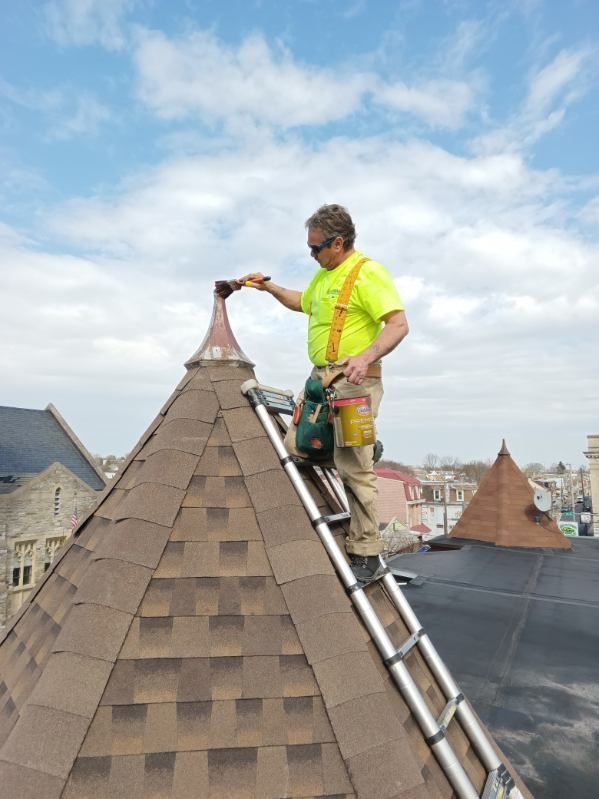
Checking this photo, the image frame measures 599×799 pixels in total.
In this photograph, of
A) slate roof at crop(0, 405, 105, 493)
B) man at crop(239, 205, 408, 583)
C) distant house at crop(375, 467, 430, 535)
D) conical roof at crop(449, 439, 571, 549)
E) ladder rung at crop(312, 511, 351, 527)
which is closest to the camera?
ladder rung at crop(312, 511, 351, 527)

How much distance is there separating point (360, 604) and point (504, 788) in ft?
4.85

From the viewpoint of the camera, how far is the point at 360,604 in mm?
3154

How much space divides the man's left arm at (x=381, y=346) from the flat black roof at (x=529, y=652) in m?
4.46

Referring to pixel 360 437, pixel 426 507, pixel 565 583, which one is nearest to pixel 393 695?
pixel 360 437

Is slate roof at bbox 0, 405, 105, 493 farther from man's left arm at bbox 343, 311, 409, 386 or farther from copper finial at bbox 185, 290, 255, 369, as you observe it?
man's left arm at bbox 343, 311, 409, 386

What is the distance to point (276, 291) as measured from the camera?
16.1 ft

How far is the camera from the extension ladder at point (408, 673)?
9.35ft

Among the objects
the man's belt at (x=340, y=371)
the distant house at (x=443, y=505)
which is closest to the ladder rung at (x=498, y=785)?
the man's belt at (x=340, y=371)

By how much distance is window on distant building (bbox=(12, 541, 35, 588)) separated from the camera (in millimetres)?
30078

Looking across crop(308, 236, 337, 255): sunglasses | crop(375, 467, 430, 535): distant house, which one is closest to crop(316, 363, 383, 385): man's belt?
crop(308, 236, 337, 255): sunglasses

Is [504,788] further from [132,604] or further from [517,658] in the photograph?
[517,658]

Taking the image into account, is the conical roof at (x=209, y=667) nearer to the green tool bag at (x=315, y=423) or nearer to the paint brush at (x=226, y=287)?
the green tool bag at (x=315, y=423)

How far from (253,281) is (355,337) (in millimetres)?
1413

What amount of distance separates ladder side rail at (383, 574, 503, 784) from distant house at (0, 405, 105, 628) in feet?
90.4
